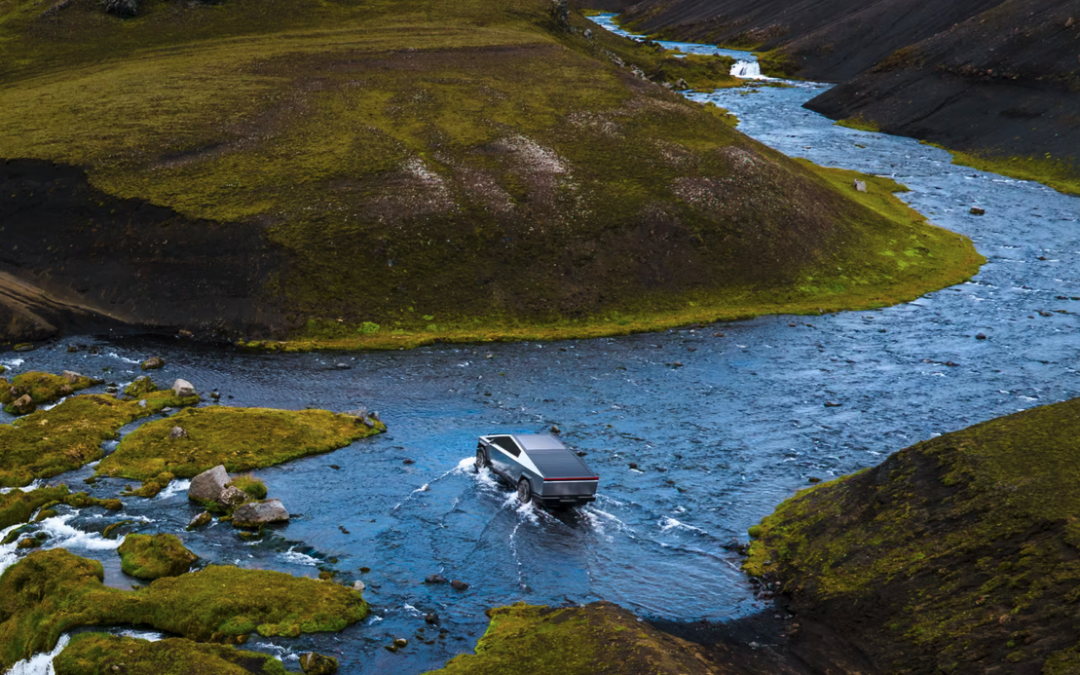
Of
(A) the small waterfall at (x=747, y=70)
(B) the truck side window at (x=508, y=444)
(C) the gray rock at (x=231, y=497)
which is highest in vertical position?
(A) the small waterfall at (x=747, y=70)

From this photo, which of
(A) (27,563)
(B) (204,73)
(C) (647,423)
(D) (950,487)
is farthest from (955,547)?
(B) (204,73)

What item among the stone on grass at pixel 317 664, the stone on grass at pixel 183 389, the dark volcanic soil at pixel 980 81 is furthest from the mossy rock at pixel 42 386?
the dark volcanic soil at pixel 980 81

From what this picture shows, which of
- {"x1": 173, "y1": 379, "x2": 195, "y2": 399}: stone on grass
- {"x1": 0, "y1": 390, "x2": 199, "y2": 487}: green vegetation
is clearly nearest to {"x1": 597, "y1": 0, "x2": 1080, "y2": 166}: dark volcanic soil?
{"x1": 173, "y1": 379, "x2": 195, "y2": 399}: stone on grass

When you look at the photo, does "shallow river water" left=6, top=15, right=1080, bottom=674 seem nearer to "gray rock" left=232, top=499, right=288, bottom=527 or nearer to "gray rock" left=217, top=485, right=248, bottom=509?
"gray rock" left=232, top=499, right=288, bottom=527

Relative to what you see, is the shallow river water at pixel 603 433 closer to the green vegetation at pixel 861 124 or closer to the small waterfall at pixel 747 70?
the green vegetation at pixel 861 124

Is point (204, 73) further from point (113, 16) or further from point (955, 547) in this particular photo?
point (955, 547)

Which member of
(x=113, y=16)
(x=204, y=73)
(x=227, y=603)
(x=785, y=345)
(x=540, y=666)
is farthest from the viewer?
(x=113, y=16)
